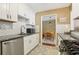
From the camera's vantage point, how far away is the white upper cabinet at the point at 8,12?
201 centimetres

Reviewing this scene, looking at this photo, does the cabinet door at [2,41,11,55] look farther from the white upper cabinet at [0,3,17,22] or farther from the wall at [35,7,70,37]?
the wall at [35,7,70,37]

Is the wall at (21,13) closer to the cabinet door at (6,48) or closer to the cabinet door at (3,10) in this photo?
the cabinet door at (3,10)

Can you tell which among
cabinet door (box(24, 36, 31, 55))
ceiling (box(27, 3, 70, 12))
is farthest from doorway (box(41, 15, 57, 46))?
cabinet door (box(24, 36, 31, 55))

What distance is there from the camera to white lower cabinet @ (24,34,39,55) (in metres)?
2.64

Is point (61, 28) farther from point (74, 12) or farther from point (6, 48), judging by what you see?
point (6, 48)

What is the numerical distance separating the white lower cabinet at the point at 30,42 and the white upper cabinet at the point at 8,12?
65 centimetres

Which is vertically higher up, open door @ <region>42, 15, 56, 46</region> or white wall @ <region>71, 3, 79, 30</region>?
white wall @ <region>71, 3, 79, 30</region>

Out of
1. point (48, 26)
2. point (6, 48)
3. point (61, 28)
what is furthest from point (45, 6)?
point (6, 48)

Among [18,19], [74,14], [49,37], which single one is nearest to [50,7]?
[74,14]

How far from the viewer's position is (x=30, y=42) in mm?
2967

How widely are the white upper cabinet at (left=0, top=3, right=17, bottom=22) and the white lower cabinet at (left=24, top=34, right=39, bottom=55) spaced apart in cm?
65

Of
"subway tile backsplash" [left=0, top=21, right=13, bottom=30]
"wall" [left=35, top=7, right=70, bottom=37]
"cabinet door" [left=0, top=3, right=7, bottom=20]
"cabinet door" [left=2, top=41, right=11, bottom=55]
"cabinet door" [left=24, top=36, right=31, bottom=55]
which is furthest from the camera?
"cabinet door" [left=24, top=36, right=31, bottom=55]

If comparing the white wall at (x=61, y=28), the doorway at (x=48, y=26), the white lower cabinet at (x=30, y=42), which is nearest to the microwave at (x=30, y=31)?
the white lower cabinet at (x=30, y=42)

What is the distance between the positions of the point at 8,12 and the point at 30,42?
1154 mm
